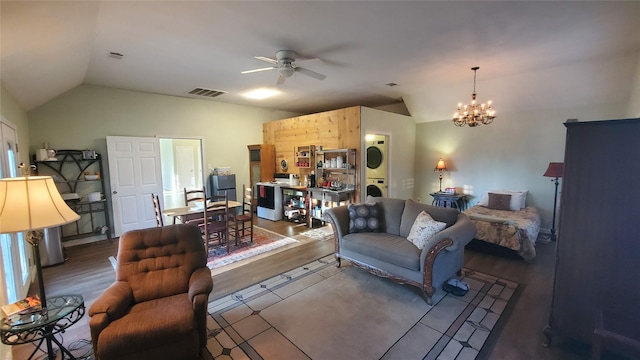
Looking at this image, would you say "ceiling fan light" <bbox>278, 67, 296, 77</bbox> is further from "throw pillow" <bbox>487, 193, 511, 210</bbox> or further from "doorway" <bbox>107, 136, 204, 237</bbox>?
"throw pillow" <bbox>487, 193, 511, 210</bbox>

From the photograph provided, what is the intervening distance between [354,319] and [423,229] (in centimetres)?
128

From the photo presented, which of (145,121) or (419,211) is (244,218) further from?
(145,121)

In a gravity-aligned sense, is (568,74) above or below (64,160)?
above

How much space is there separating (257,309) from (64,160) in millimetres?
4605

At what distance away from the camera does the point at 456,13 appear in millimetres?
2533

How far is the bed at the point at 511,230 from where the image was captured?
12.5 ft

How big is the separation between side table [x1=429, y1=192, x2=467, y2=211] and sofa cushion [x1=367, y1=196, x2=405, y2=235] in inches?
113

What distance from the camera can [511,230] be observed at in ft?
12.7

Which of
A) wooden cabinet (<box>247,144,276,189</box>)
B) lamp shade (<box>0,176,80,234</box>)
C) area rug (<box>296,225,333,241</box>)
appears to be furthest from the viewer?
wooden cabinet (<box>247,144,276,189</box>)

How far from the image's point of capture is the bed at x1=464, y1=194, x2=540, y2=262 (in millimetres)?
3811

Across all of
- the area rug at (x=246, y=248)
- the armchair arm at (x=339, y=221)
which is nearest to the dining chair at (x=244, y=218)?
the area rug at (x=246, y=248)

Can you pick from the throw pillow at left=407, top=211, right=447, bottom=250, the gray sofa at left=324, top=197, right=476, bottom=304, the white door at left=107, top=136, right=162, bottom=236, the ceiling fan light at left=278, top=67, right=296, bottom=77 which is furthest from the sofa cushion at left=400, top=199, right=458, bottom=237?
the white door at left=107, top=136, right=162, bottom=236

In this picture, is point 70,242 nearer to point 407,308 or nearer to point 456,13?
point 407,308

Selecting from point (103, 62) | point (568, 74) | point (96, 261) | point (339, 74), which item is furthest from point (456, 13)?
point (96, 261)
